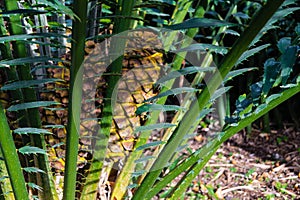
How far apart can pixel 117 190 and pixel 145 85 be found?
0.25 metres

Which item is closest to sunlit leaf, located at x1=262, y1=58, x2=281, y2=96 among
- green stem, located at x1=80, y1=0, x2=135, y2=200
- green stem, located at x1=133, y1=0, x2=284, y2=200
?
green stem, located at x1=133, y1=0, x2=284, y2=200

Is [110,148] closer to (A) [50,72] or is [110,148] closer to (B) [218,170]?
(A) [50,72]

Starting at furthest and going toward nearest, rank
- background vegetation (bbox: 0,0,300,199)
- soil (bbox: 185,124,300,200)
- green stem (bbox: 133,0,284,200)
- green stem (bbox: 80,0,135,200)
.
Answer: soil (bbox: 185,124,300,200)
green stem (bbox: 80,0,135,200)
background vegetation (bbox: 0,0,300,199)
green stem (bbox: 133,0,284,200)

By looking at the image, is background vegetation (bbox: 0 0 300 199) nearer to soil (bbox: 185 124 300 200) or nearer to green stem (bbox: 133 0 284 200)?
green stem (bbox: 133 0 284 200)

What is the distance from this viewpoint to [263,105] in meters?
0.57

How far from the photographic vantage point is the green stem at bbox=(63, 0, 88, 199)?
44 centimetres

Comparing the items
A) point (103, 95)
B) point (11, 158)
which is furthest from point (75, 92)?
point (103, 95)

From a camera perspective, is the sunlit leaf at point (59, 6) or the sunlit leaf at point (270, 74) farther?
the sunlit leaf at point (270, 74)

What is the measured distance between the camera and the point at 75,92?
506 mm

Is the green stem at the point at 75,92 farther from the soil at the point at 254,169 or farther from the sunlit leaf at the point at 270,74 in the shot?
the soil at the point at 254,169

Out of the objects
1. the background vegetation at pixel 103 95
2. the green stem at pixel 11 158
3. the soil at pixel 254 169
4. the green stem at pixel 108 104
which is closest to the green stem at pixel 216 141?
the background vegetation at pixel 103 95

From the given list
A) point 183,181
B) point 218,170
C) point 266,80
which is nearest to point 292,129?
point 218,170

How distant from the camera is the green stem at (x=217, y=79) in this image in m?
0.36

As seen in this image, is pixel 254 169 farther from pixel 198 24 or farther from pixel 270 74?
pixel 198 24
